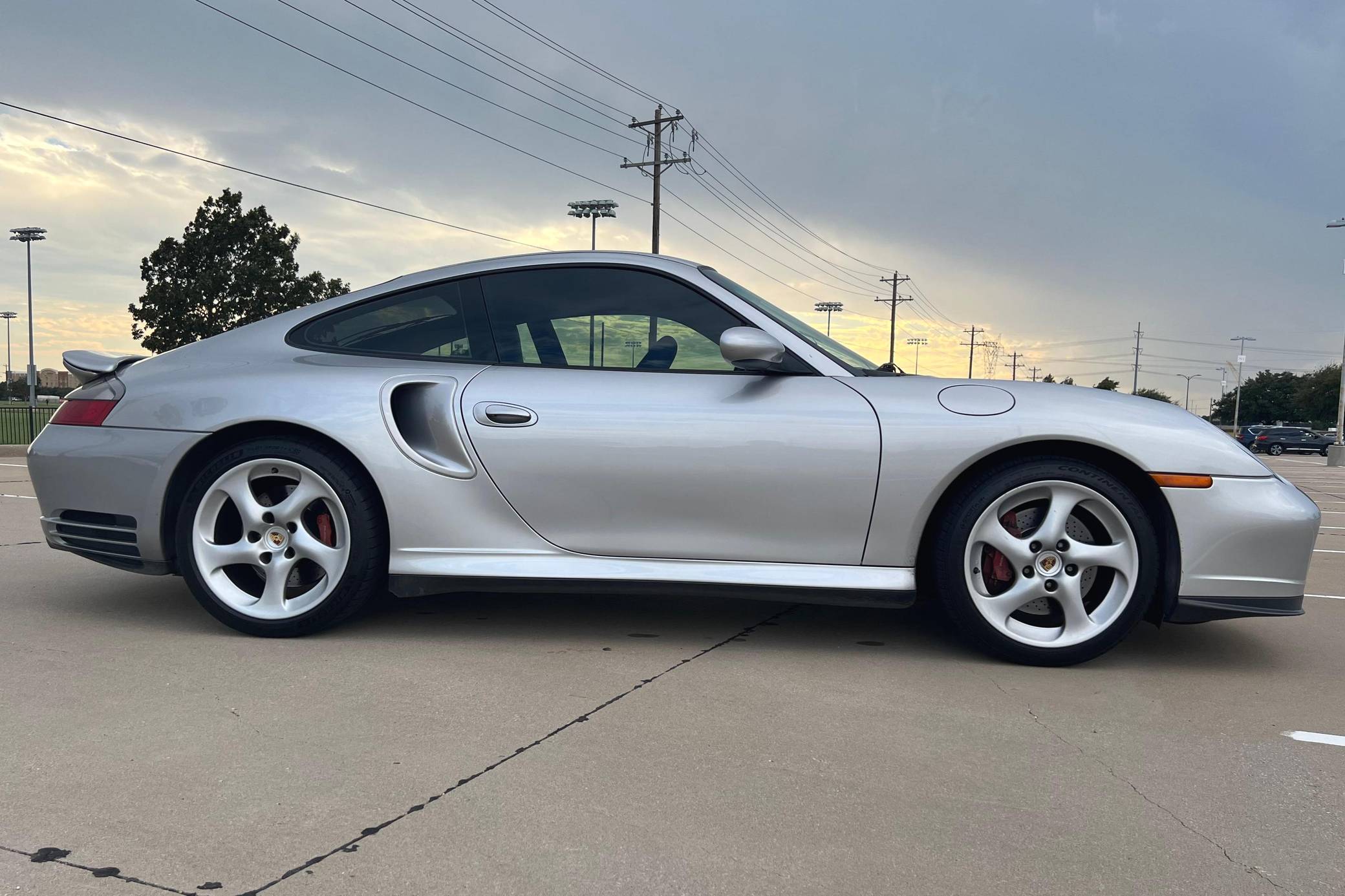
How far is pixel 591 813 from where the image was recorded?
1919 millimetres

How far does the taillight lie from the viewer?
11.1 ft

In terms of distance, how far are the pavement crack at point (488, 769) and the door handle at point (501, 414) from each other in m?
0.97

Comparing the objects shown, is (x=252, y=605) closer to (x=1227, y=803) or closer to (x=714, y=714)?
(x=714, y=714)

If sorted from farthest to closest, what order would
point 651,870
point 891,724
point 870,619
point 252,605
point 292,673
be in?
point 870,619 → point 252,605 → point 292,673 → point 891,724 → point 651,870

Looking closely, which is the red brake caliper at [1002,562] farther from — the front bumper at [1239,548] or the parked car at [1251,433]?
the parked car at [1251,433]

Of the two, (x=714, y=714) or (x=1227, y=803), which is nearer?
(x=1227, y=803)

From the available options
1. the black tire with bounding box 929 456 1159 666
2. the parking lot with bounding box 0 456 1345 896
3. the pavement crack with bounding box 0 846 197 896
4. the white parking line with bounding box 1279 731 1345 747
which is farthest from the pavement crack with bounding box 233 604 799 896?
the white parking line with bounding box 1279 731 1345 747

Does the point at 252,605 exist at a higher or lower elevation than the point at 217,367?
lower

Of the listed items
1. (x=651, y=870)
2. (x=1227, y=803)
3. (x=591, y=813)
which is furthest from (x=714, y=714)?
(x=1227, y=803)

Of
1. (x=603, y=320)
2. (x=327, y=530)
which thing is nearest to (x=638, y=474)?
(x=603, y=320)

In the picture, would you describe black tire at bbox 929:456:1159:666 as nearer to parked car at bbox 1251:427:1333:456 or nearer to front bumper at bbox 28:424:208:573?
front bumper at bbox 28:424:208:573

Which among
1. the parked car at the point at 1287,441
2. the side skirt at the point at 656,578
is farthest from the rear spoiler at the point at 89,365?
the parked car at the point at 1287,441

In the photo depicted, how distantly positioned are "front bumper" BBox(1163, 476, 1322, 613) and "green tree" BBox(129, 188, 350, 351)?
40.4 m

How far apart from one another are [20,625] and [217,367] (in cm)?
121
